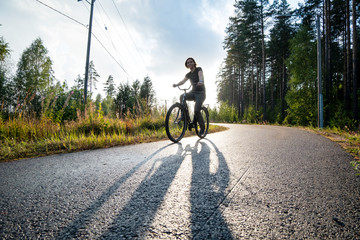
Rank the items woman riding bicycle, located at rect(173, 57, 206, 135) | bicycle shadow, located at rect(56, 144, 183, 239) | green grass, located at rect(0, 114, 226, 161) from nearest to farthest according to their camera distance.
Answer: bicycle shadow, located at rect(56, 144, 183, 239)
green grass, located at rect(0, 114, 226, 161)
woman riding bicycle, located at rect(173, 57, 206, 135)

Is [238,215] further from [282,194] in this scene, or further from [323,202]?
[323,202]

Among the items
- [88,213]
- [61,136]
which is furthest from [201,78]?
[88,213]

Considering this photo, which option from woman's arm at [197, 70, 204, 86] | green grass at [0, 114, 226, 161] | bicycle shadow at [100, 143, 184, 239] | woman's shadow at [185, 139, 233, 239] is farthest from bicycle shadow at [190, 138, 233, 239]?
woman's arm at [197, 70, 204, 86]

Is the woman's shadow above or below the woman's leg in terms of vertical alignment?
below

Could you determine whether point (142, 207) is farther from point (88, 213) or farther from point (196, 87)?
point (196, 87)

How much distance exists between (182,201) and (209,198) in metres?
0.21

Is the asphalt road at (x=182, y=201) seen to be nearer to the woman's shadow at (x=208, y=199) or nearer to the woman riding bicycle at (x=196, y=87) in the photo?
the woman's shadow at (x=208, y=199)

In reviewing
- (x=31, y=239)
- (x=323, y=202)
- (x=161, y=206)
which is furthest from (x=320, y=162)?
(x=31, y=239)

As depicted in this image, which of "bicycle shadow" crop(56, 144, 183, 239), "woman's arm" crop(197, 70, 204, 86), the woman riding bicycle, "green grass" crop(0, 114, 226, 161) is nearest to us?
"bicycle shadow" crop(56, 144, 183, 239)

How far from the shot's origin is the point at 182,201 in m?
1.29

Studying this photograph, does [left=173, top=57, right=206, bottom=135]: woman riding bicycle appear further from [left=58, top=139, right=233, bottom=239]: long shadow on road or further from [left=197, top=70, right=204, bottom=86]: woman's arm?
[left=58, top=139, right=233, bottom=239]: long shadow on road

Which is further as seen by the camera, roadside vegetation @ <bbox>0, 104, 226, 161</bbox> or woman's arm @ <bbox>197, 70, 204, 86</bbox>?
woman's arm @ <bbox>197, 70, 204, 86</bbox>

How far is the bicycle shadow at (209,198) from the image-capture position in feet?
3.06

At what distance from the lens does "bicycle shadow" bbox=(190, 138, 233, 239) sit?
3.06ft
